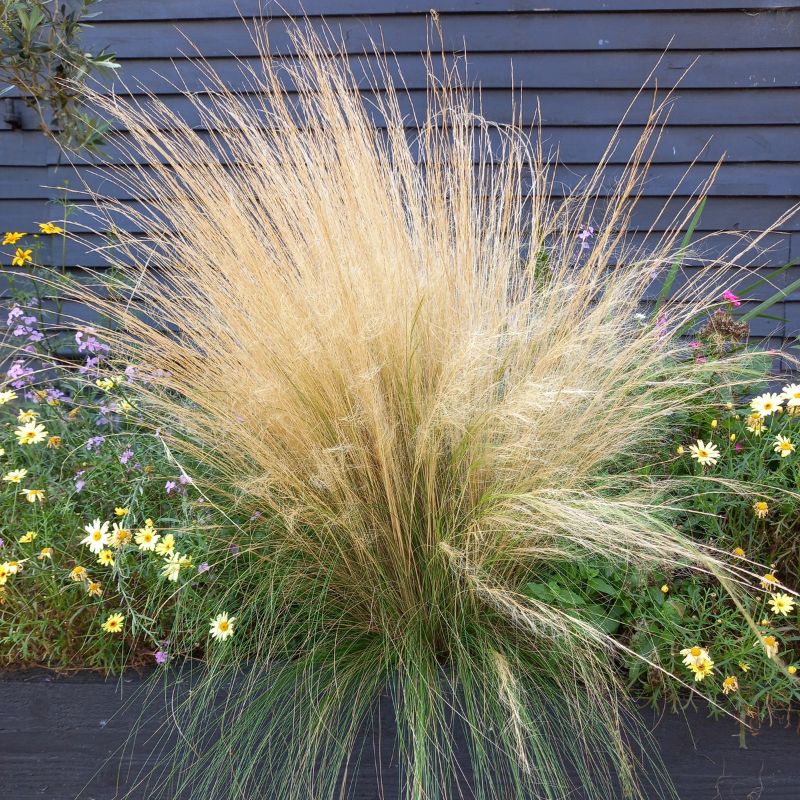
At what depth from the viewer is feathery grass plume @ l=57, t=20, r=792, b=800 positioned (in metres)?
1.45

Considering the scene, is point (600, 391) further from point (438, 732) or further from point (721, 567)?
point (438, 732)

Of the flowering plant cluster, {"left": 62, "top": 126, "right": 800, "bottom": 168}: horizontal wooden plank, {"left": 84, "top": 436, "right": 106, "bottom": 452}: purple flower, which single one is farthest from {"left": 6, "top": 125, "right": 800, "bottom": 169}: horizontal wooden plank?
Answer: the flowering plant cluster

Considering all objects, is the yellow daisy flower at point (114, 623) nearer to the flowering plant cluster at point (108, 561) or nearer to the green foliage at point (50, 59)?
the flowering plant cluster at point (108, 561)

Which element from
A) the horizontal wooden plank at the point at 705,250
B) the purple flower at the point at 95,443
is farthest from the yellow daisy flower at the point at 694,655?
the horizontal wooden plank at the point at 705,250

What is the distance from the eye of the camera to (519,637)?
154 centimetres

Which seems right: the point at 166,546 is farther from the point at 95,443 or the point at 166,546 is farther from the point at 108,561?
the point at 95,443

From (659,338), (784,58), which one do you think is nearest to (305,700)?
(659,338)

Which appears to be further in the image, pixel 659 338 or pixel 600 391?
pixel 659 338

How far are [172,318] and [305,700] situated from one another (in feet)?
2.95

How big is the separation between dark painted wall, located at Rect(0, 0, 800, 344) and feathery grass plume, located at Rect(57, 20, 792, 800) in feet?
5.87

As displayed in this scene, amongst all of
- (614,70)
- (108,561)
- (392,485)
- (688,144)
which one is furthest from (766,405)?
(614,70)

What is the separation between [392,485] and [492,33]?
2.47 metres

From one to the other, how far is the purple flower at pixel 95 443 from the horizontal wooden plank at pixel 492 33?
1945mm

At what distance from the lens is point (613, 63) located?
3252mm
